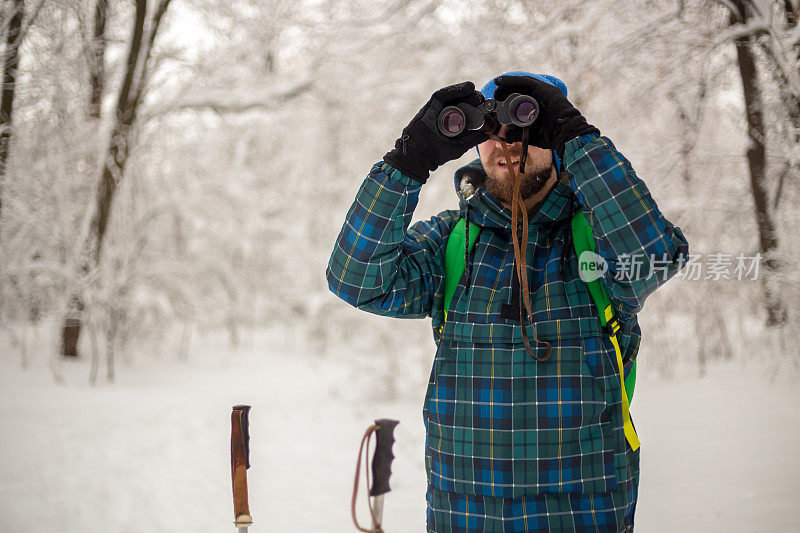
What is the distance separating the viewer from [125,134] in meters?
3.52

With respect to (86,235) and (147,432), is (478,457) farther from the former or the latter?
(86,235)

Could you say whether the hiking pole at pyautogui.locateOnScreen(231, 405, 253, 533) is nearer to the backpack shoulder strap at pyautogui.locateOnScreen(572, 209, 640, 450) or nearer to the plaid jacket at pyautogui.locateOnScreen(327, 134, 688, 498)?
the plaid jacket at pyautogui.locateOnScreen(327, 134, 688, 498)

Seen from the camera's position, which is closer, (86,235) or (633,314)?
(633,314)

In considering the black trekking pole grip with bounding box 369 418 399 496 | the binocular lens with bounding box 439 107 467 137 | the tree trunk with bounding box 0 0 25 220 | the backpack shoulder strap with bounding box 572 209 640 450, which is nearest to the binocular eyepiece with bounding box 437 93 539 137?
the binocular lens with bounding box 439 107 467 137

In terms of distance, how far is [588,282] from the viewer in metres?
1.01

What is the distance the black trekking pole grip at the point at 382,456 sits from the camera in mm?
1090

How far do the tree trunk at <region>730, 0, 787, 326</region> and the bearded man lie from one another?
190 centimetres

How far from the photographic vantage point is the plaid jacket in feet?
2.98

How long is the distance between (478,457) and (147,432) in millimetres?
2480

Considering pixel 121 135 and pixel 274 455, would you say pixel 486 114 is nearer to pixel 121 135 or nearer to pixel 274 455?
pixel 274 455

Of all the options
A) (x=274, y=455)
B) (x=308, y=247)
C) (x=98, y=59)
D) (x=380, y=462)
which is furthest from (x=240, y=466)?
(x=308, y=247)

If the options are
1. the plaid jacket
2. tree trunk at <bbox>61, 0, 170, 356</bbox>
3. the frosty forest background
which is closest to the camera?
the plaid jacket

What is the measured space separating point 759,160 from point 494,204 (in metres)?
2.15

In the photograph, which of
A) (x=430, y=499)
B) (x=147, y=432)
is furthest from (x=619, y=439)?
(x=147, y=432)
